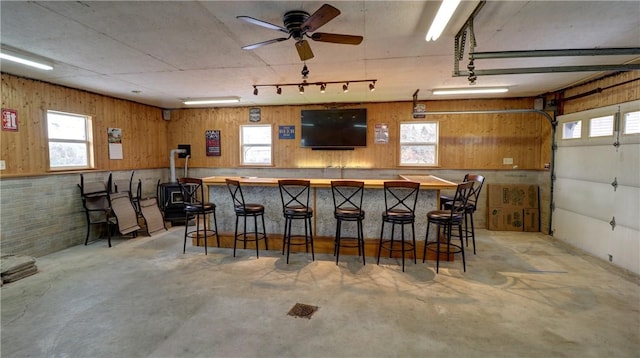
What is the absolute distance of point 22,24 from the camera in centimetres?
281

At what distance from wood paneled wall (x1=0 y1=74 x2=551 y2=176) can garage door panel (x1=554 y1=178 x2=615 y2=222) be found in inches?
34.5

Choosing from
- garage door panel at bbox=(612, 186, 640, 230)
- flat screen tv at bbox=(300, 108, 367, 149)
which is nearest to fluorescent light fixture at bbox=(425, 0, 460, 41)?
garage door panel at bbox=(612, 186, 640, 230)

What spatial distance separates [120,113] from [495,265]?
7.64m

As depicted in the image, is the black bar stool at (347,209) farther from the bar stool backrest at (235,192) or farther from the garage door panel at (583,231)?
the garage door panel at (583,231)

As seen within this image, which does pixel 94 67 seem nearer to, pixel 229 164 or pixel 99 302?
pixel 99 302

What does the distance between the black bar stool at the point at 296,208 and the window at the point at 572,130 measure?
490 cm

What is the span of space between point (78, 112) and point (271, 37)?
4576 mm

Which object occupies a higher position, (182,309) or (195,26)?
(195,26)

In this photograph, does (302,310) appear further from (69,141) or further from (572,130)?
(572,130)

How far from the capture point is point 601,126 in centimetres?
454

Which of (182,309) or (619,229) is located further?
(619,229)

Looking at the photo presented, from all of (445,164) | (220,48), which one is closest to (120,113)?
(220,48)

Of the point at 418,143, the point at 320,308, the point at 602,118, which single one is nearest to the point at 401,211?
the point at 320,308

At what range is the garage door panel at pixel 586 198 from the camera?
438cm
